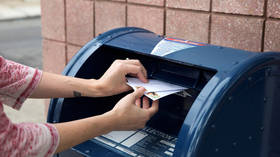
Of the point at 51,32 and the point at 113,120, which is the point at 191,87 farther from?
the point at 51,32

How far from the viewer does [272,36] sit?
90.7 inches

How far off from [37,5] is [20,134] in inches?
502

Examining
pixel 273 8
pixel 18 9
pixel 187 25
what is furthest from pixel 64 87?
pixel 18 9

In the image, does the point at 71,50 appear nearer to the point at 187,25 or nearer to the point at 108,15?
the point at 108,15

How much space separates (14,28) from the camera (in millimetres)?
10445

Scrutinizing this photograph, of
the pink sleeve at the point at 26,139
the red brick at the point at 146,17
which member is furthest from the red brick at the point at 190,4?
the pink sleeve at the point at 26,139

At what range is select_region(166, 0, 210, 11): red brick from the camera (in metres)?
2.58

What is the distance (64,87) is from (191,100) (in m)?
0.58

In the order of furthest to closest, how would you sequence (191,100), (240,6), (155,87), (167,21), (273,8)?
(167,21) → (240,6) → (273,8) → (191,100) → (155,87)

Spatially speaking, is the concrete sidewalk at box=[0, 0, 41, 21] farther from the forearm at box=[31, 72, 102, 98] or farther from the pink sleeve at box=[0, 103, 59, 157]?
the pink sleeve at box=[0, 103, 59, 157]

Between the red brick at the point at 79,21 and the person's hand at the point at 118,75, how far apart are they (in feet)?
4.74

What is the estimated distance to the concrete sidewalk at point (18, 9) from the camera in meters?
12.0

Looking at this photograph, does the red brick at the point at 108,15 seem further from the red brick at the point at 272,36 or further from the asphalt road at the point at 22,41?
the asphalt road at the point at 22,41

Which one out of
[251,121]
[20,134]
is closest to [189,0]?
[251,121]
